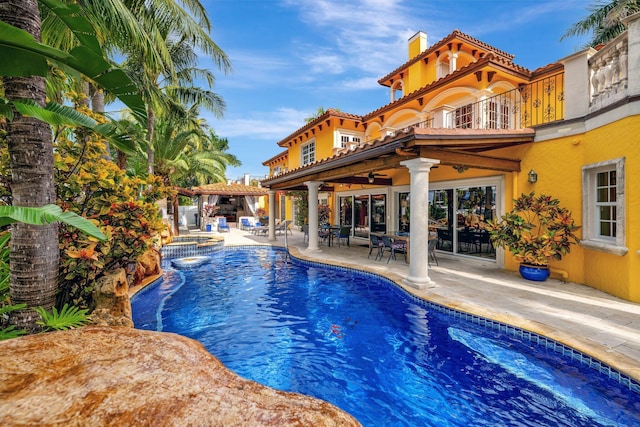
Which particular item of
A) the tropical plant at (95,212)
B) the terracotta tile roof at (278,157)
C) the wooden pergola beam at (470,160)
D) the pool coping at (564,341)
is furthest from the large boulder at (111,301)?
the terracotta tile roof at (278,157)

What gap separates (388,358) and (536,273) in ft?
19.4

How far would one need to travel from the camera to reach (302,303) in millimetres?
7566

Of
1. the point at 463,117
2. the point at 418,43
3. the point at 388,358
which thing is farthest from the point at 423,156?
the point at 418,43

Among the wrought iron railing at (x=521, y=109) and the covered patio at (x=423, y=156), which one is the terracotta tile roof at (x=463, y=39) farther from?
the covered patio at (x=423, y=156)

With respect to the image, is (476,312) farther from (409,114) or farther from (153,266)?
(409,114)

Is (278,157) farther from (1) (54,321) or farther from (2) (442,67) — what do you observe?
(1) (54,321)

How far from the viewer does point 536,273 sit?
8.01 metres

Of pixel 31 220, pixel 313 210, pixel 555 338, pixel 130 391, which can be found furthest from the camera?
pixel 313 210

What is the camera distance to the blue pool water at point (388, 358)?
142 inches

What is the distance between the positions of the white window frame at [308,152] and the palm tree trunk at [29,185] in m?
16.8

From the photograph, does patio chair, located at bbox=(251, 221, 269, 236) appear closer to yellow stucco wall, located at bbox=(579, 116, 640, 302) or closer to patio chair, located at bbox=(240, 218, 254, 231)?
patio chair, located at bbox=(240, 218, 254, 231)

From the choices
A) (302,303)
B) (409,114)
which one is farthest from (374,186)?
(302,303)

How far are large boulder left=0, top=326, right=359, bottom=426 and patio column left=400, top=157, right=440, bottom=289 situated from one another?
6.47 meters

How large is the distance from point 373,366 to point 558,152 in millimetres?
7981
